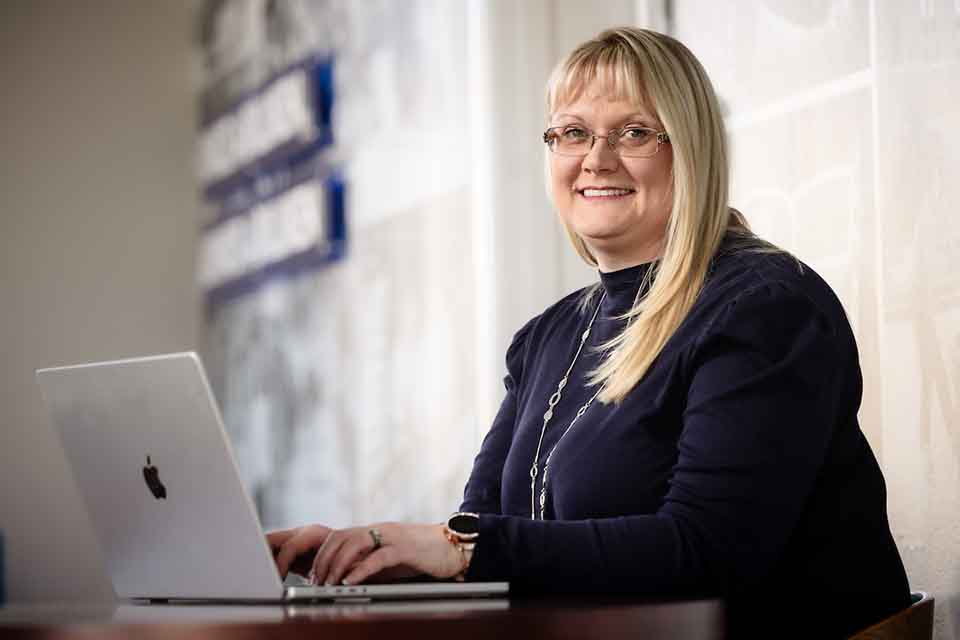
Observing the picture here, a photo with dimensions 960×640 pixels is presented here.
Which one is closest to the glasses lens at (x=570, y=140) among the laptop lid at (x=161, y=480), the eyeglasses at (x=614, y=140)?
the eyeglasses at (x=614, y=140)

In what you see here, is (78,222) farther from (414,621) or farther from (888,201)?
(414,621)

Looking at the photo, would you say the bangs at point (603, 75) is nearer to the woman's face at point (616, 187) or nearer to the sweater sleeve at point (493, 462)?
the woman's face at point (616, 187)

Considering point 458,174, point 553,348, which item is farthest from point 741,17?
point 458,174

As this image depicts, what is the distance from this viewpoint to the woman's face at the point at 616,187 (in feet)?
6.08

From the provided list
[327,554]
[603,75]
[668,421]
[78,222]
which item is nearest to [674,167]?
[603,75]

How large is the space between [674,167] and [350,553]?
0.78 m

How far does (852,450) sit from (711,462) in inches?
9.4

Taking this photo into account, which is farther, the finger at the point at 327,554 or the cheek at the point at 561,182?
the cheek at the point at 561,182

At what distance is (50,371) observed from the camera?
58.2 inches

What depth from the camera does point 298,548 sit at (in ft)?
4.83

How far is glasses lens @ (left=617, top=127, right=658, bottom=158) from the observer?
1.84 metres

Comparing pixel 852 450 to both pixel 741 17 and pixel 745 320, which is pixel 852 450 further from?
pixel 741 17

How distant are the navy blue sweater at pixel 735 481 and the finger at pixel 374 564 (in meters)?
0.09

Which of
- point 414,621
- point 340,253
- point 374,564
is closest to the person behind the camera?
point 414,621
